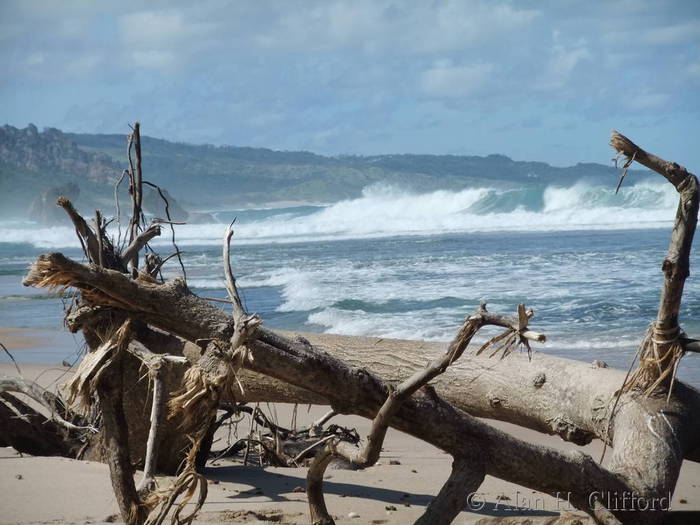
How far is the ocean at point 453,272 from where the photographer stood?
10.8 metres

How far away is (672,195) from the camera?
143 feet

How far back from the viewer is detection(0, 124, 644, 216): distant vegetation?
70375 millimetres

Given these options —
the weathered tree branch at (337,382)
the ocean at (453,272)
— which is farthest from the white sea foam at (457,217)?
the weathered tree branch at (337,382)

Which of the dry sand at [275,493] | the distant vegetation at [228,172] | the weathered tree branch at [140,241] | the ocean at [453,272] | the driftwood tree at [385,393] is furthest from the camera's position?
the distant vegetation at [228,172]

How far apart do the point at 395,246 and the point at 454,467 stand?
2652 centimetres

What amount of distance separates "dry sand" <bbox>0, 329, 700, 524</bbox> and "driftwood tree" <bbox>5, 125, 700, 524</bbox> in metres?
0.73

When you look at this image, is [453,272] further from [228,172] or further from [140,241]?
[228,172]

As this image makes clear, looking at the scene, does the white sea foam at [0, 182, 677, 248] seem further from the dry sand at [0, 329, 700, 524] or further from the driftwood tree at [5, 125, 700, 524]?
the driftwood tree at [5, 125, 700, 524]

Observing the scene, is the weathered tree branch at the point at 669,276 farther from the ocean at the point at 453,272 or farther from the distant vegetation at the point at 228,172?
the distant vegetation at the point at 228,172

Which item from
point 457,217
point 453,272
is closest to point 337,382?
point 453,272

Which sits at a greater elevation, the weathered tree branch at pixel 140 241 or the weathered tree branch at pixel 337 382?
the weathered tree branch at pixel 140 241

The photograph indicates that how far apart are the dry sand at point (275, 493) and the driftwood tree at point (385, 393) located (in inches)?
28.7

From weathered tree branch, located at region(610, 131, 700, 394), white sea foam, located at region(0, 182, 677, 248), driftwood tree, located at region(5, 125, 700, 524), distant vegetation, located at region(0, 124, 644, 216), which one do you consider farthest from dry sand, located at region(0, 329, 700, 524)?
distant vegetation, located at region(0, 124, 644, 216)

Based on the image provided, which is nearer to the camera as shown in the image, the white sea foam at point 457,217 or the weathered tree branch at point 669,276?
the weathered tree branch at point 669,276
